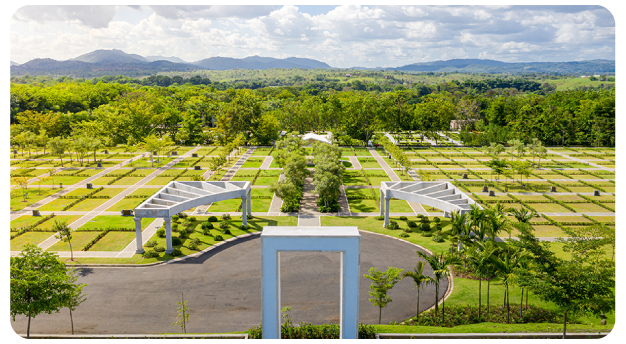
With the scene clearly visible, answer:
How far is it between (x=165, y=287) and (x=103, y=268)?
644cm

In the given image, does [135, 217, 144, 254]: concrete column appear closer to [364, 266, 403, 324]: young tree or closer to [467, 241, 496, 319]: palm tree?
[364, 266, 403, 324]: young tree

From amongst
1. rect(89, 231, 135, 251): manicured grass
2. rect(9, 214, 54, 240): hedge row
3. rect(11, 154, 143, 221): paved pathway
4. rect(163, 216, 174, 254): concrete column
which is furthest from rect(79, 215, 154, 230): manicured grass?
rect(11, 154, 143, 221): paved pathway

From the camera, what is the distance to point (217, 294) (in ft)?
83.6

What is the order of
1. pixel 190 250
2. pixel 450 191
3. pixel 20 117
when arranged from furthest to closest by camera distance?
pixel 20 117, pixel 450 191, pixel 190 250

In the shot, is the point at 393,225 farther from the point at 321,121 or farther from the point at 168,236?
the point at 321,121

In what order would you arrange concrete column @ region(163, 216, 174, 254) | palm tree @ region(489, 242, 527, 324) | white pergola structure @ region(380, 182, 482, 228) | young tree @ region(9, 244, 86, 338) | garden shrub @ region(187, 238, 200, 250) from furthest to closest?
white pergola structure @ region(380, 182, 482, 228) → garden shrub @ region(187, 238, 200, 250) → concrete column @ region(163, 216, 174, 254) → palm tree @ region(489, 242, 527, 324) → young tree @ region(9, 244, 86, 338)

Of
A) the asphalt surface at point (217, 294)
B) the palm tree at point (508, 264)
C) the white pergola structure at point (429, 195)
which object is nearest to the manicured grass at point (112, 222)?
the asphalt surface at point (217, 294)

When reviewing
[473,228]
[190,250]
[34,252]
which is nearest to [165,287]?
[190,250]

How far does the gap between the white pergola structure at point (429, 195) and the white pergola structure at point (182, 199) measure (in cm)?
1392

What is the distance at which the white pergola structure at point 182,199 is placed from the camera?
31.8m

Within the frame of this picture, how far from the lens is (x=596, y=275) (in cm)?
1906

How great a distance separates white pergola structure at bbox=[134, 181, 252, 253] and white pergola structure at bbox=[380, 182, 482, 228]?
13.9 meters

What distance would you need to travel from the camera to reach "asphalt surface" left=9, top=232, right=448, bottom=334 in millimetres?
22406

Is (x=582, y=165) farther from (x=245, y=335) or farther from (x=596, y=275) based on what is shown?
(x=245, y=335)
